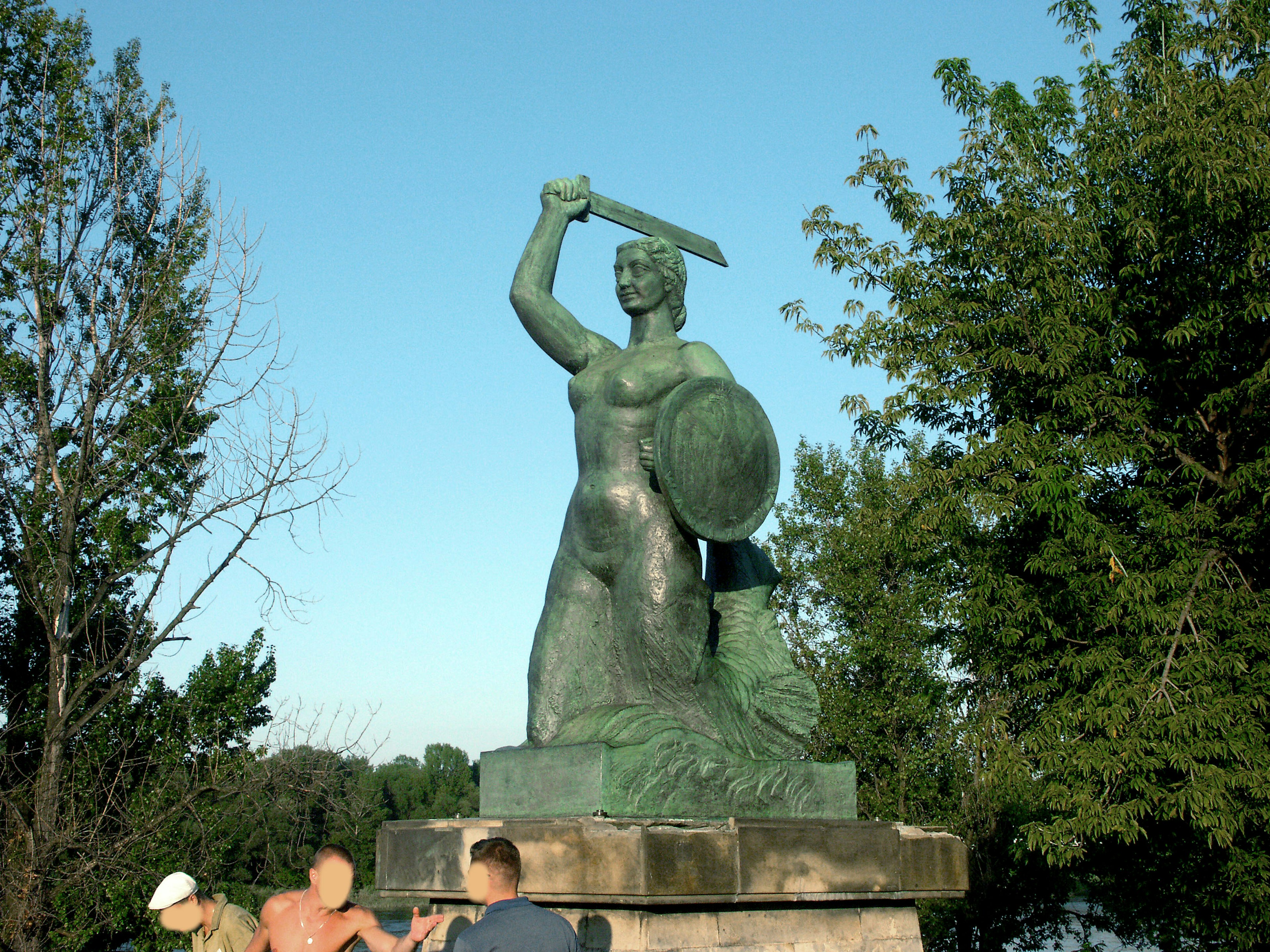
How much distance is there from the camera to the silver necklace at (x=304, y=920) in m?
3.48

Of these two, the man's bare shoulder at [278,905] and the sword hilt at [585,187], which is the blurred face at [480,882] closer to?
the man's bare shoulder at [278,905]

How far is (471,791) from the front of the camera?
4912cm

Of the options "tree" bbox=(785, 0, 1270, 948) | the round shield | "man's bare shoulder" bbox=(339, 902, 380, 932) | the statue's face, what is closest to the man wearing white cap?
"man's bare shoulder" bbox=(339, 902, 380, 932)

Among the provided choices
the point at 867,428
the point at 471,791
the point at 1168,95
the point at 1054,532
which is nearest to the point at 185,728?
the point at 867,428

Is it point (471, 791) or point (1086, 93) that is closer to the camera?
point (1086, 93)

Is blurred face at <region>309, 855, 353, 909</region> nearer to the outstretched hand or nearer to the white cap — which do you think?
the outstretched hand

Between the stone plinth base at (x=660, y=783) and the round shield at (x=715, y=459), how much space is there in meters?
0.84

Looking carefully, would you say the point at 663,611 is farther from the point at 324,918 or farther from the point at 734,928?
the point at 324,918

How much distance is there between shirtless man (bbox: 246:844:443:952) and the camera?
3.37 meters

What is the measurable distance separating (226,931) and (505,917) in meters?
2.51

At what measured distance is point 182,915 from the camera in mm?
4176

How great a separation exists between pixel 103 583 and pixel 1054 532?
444 inches

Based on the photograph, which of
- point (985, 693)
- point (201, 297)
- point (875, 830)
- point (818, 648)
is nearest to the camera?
point (875, 830)

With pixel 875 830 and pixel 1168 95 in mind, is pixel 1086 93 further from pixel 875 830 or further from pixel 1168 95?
pixel 875 830
